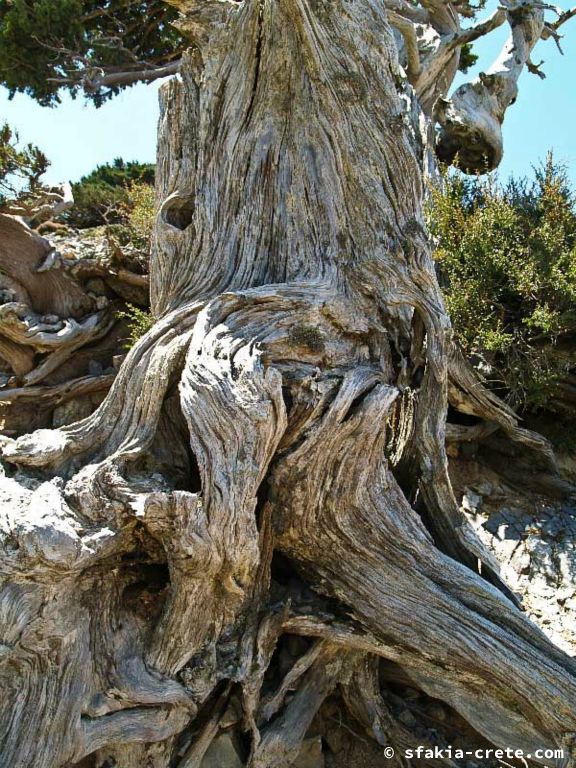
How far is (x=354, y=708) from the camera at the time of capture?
479 centimetres

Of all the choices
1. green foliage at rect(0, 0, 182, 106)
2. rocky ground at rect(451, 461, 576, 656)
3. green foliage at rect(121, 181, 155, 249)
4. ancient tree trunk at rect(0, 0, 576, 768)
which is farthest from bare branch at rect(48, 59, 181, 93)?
rocky ground at rect(451, 461, 576, 656)

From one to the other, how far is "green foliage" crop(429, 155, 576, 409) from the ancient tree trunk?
6.67 feet

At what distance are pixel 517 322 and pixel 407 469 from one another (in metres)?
3.40

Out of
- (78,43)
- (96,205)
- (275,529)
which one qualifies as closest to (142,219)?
(96,205)

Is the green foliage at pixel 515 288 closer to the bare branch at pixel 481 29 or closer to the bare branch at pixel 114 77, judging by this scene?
the bare branch at pixel 481 29

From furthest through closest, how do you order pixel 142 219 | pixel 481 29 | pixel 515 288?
1. pixel 481 29
2. pixel 142 219
3. pixel 515 288

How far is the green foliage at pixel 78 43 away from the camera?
468 inches

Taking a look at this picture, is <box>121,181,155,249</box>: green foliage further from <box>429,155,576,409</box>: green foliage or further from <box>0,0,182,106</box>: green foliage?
<box>429,155,576,409</box>: green foliage

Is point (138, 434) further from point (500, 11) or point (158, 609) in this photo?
point (500, 11)

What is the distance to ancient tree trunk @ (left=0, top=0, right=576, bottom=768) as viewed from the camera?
3.80 metres

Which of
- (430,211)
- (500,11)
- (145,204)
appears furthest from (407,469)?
(500,11)

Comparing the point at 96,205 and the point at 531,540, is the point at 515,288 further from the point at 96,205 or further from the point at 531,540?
the point at 96,205

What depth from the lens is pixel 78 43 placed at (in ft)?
41.4

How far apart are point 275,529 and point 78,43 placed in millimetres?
11938
